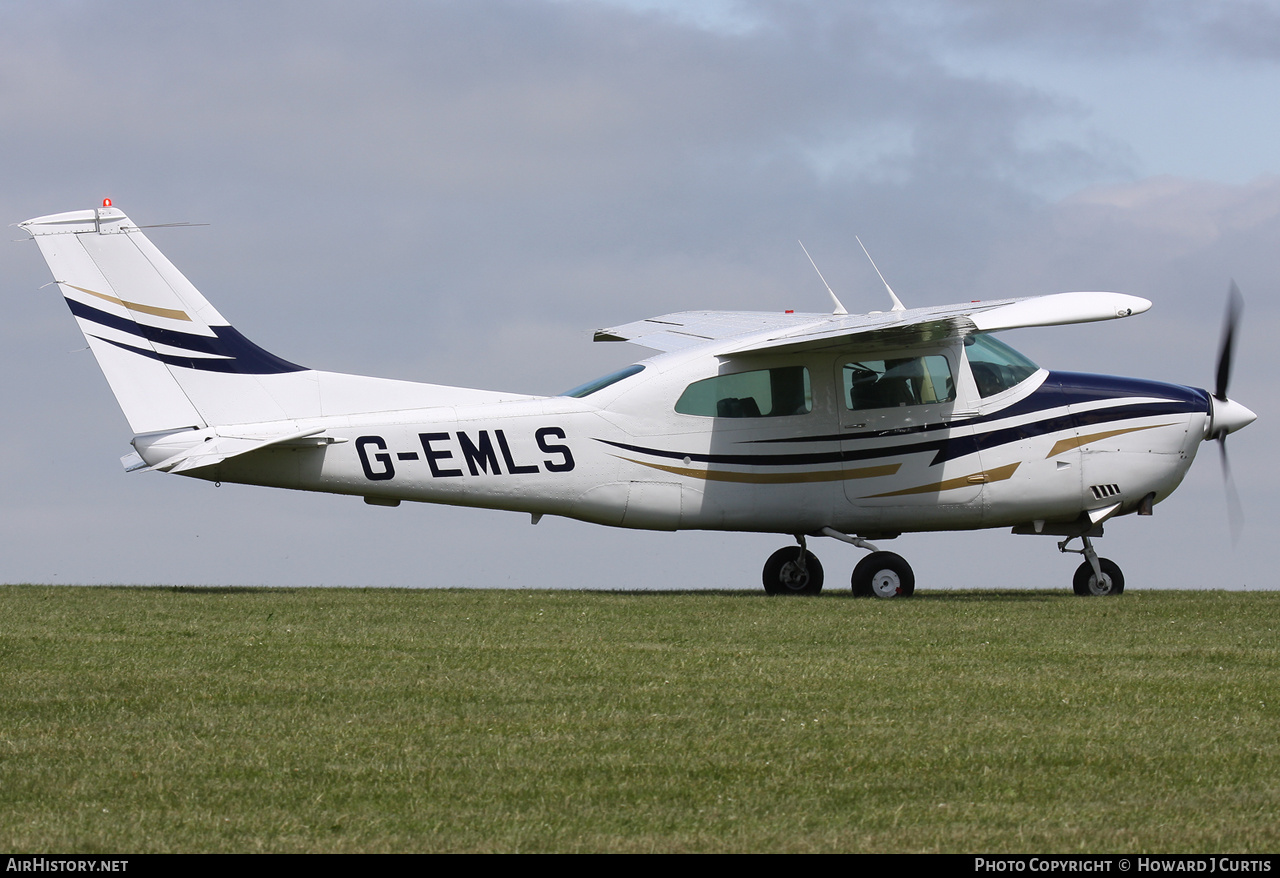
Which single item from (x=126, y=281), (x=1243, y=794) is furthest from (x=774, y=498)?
(x=1243, y=794)

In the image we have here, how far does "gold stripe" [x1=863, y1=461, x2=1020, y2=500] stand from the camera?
15367 mm

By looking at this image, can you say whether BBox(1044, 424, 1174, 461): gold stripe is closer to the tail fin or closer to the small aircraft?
the small aircraft

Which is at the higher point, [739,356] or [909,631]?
[739,356]

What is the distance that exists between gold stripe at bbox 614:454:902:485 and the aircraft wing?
4.49 ft

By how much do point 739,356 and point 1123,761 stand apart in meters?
9.05

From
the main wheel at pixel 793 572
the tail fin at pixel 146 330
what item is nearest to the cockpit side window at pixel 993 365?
the main wheel at pixel 793 572

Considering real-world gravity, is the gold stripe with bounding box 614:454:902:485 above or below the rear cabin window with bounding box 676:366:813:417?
below

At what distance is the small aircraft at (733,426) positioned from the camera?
1385 cm

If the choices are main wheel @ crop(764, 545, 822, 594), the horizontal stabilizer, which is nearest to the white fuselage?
the horizontal stabilizer

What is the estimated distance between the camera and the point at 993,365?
611 inches

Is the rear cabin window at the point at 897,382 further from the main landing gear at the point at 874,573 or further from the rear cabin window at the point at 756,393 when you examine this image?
the main landing gear at the point at 874,573

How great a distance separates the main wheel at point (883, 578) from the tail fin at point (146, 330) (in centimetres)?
664
